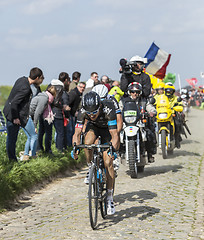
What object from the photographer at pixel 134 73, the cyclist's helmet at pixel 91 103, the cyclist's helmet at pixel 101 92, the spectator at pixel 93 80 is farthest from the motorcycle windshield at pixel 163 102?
the cyclist's helmet at pixel 91 103

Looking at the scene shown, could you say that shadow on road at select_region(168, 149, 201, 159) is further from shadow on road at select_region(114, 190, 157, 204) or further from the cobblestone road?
shadow on road at select_region(114, 190, 157, 204)

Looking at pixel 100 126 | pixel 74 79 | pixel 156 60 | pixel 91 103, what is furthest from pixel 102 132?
pixel 156 60

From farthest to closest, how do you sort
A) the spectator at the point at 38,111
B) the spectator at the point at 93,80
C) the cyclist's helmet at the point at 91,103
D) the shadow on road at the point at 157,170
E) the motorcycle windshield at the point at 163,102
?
the spectator at the point at 93,80
the motorcycle windshield at the point at 163,102
the shadow on road at the point at 157,170
the spectator at the point at 38,111
the cyclist's helmet at the point at 91,103

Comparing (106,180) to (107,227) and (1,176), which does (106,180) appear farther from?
(1,176)

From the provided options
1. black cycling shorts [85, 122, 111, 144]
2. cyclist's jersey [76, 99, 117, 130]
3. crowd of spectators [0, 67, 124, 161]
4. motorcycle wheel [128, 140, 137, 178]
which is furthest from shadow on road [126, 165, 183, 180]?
cyclist's jersey [76, 99, 117, 130]

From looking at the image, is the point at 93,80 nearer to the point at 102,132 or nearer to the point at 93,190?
the point at 102,132

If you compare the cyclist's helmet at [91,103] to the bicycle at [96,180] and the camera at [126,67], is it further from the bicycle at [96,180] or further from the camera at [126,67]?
the camera at [126,67]

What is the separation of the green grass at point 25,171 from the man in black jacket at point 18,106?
44 centimetres

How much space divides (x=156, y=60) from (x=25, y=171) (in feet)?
48.2

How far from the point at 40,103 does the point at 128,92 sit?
1822 millimetres

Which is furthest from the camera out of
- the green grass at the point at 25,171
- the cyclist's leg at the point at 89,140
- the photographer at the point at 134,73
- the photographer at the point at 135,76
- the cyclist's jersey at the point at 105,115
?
the photographer at the point at 134,73

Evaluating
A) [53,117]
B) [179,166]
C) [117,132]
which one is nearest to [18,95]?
[53,117]

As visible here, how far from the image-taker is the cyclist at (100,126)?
6.09 m

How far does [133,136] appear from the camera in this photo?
9594 mm
